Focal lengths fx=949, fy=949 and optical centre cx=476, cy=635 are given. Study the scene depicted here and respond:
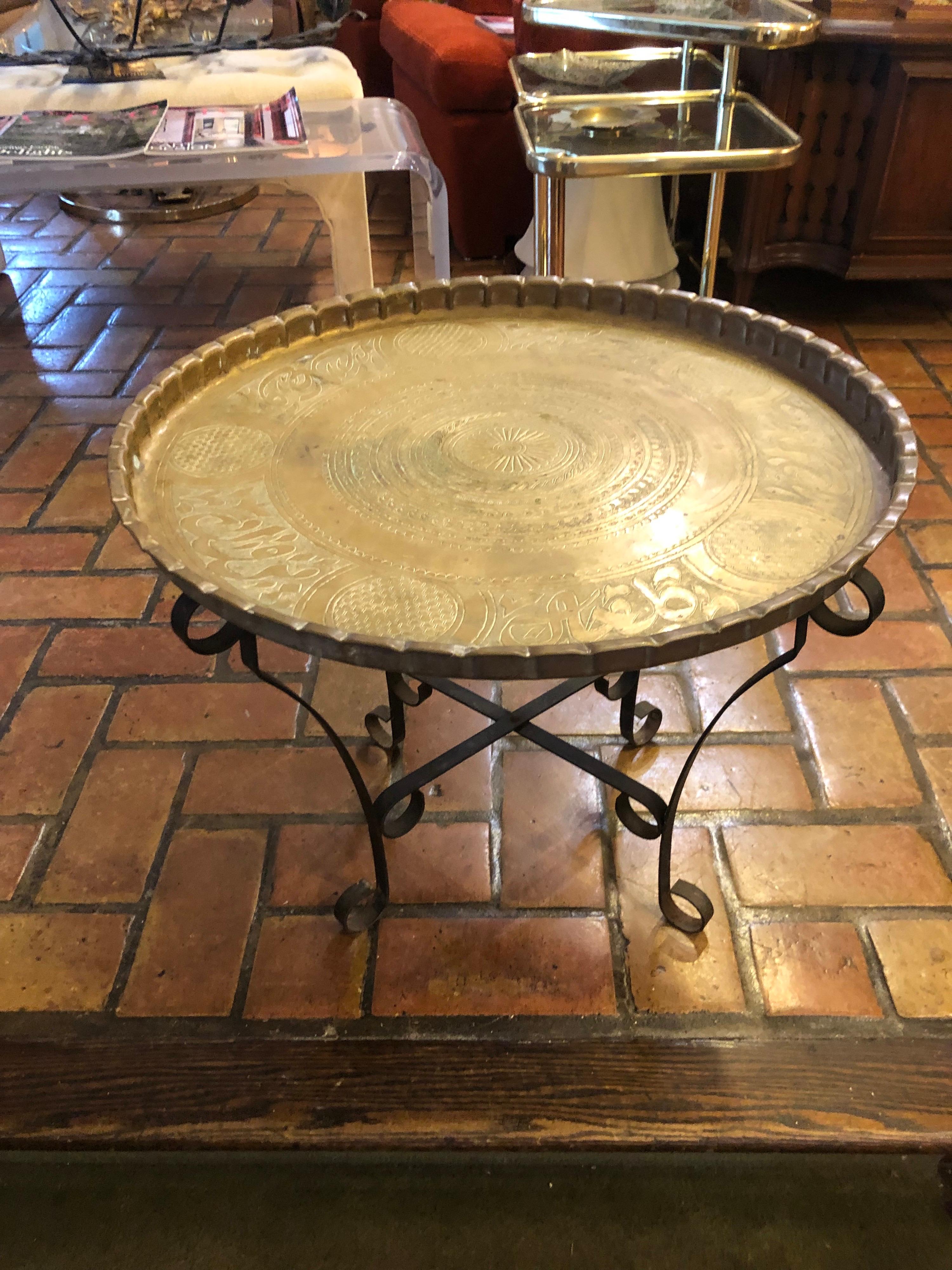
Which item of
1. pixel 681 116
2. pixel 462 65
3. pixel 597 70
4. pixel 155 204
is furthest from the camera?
pixel 155 204

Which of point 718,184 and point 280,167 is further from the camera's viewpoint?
point 280,167

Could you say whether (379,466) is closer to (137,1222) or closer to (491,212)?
(137,1222)

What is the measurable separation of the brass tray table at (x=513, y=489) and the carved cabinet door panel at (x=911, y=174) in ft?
5.11

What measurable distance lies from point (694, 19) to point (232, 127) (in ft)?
4.07

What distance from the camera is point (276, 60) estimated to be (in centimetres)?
303

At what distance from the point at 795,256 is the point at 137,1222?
2.67 m

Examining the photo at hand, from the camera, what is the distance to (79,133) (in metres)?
2.34

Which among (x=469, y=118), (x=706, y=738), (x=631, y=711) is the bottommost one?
(x=631, y=711)

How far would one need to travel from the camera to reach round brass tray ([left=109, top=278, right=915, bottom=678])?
33.5 inches

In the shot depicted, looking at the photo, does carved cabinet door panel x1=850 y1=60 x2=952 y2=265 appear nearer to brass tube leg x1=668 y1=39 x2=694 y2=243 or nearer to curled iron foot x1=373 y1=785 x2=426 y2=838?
brass tube leg x1=668 y1=39 x2=694 y2=243

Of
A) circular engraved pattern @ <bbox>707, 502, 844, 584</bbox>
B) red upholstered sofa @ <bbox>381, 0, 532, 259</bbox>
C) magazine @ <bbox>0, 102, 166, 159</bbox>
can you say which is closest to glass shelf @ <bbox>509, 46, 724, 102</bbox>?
red upholstered sofa @ <bbox>381, 0, 532, 259</bbox>

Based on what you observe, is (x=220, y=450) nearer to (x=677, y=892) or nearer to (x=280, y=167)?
(x=677, y=892)

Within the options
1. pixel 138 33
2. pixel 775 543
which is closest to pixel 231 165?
pixel 775 543

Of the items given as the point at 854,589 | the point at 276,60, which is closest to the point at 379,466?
the point at 854,589
